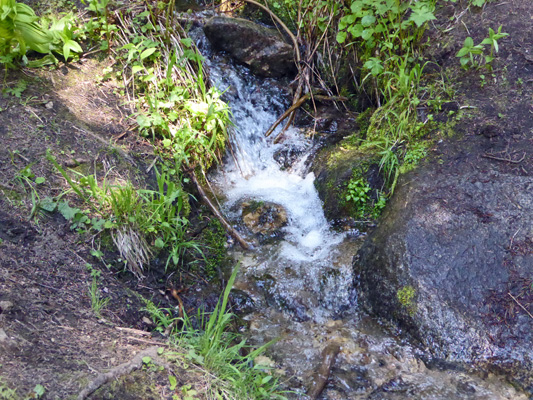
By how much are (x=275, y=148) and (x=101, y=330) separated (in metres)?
3.26

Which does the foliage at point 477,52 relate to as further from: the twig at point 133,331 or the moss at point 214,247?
the twig at point 133,331

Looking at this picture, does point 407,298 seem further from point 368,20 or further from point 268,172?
point 368,20

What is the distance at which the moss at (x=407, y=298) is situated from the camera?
3018mm

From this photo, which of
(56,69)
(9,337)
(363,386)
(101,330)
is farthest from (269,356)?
(56,69)

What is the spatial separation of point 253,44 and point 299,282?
348cm

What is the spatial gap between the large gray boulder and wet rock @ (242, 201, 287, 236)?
3.38 ft

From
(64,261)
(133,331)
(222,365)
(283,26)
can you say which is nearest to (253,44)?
(283,26)

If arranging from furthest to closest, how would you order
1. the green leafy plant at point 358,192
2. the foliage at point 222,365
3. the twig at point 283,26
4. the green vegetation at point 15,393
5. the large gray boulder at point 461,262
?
the twig at point 283,26 → the green leafy plant at point 358,192 → the large gray boulder at point 461,262 → the foliage at point 222,365 → the green vegetation at point 15,393

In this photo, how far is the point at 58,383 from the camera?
6.22 feet

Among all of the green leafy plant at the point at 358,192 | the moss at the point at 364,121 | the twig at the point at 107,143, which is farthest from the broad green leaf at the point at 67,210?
the moss at the point at 364,121

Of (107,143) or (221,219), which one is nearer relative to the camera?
(107,143)

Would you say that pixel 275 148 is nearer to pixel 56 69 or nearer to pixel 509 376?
pixel 56 69

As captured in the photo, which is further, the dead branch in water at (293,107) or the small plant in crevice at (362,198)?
the dead branch in water at (293,107)

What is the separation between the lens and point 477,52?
397cm
